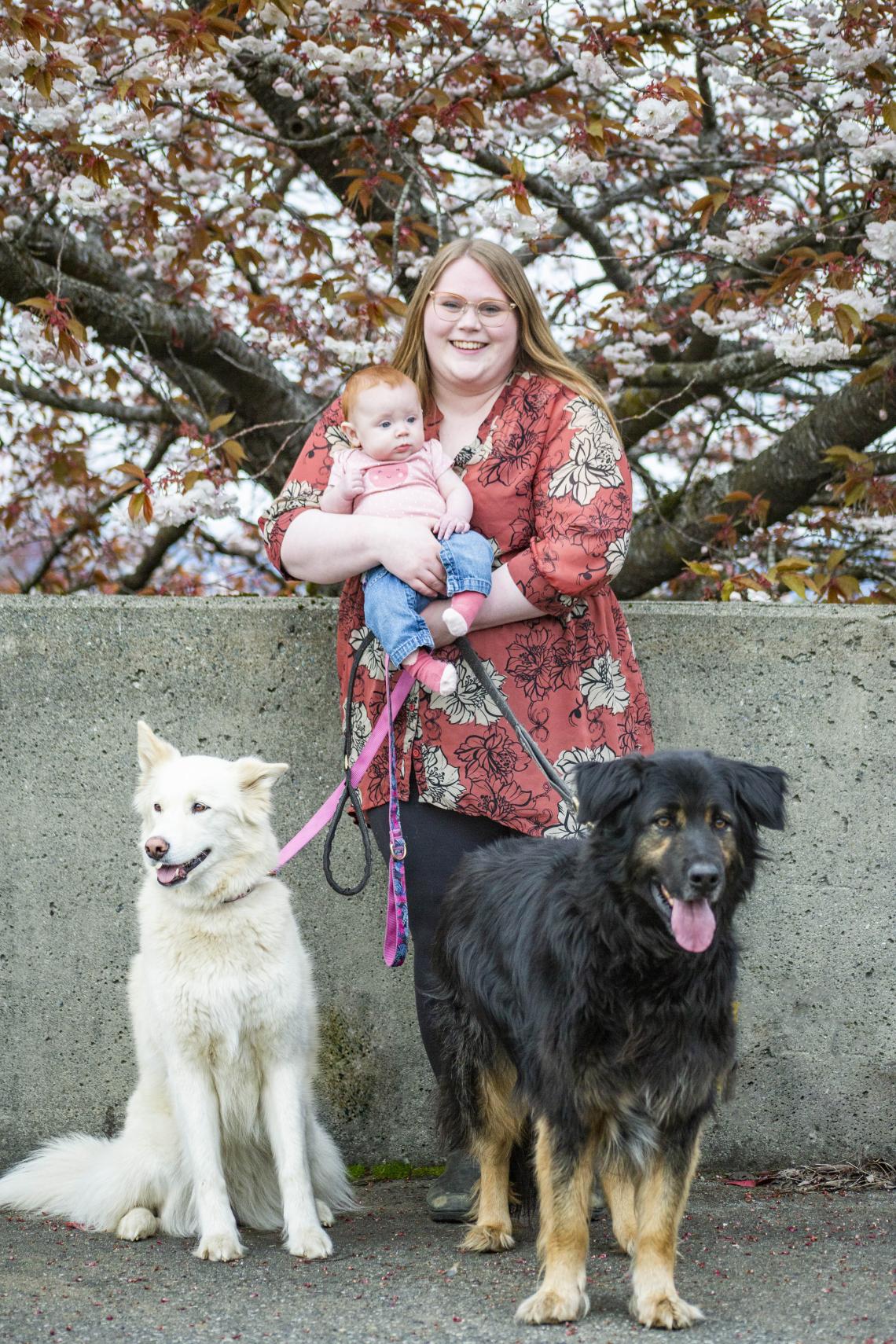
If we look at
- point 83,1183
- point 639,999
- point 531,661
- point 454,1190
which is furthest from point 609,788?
point 83,1183

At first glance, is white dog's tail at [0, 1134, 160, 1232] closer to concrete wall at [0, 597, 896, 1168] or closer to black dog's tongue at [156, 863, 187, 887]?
concrete wall at [0, 597, 896, 1168]

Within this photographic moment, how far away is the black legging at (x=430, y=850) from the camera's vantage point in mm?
3539

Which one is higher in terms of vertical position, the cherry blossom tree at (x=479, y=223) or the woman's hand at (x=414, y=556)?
the cherry blossom tree at (x=479, y=223)

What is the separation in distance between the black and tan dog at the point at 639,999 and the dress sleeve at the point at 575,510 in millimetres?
635

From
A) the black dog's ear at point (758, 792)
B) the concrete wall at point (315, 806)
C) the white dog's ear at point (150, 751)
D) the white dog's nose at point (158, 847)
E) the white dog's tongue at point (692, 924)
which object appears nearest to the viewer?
the white dog's tongue at point (692, 924)

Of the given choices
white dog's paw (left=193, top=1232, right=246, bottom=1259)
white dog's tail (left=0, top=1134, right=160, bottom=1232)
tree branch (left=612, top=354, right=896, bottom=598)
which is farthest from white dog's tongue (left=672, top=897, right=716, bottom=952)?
tree branch (left=612, top=354, right=896, bottom=598)

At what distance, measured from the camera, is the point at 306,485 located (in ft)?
11.7

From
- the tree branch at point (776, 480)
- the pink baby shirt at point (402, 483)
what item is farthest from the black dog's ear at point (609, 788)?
the tree branch at point (776, 480)

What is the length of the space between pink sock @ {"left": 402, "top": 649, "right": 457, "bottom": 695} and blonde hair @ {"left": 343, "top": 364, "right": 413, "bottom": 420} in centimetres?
70

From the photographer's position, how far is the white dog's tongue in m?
2.69

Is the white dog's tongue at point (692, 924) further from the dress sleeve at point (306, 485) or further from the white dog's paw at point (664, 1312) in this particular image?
the dress sleeve at point (306, 485)

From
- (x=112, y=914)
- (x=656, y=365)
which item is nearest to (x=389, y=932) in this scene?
(x=112, y=914)

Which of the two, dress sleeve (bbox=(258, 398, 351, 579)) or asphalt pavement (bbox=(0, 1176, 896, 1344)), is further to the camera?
dress sleeve (bbox=(258, 398, 351, 579))

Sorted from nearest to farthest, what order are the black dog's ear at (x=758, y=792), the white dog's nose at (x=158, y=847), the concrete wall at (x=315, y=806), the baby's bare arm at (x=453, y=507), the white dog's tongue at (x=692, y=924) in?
the white dog's tongue at (x=692, y=924) → the black dog's ear at (x=758, y=792) → the white dog's nose at (x=158, y=847) → the baby's bare arm at (x=453, y=507) → the concrete wall at (x=315, y=806)
